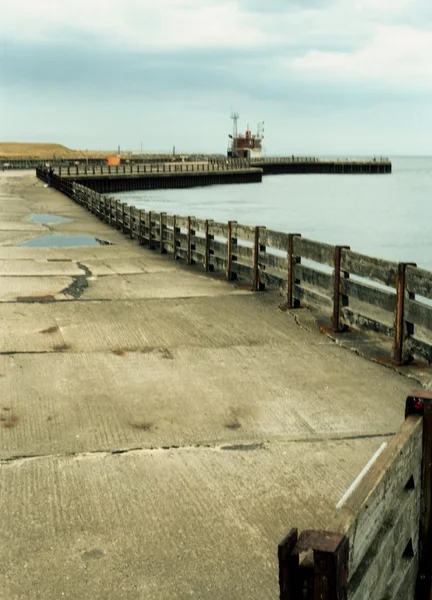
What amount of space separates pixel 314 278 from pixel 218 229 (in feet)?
15.2

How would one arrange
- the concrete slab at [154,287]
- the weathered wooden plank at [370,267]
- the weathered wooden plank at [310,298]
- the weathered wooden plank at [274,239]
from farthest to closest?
1. the concrete slab at [154,287]
2. the weathered wooden plank at [274,239]
3. the weathered wooden plank at [310,298]
4. the weathered wooden plank at [370,267]

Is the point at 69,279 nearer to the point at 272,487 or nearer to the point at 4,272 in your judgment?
the point at 4,272

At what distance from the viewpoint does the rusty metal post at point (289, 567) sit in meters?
2.48

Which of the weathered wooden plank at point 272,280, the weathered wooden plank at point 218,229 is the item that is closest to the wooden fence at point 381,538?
the weathered wooden plank at point 272,280

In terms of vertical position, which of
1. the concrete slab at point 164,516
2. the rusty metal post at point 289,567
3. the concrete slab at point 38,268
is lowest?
the concrete slab at point 164,516

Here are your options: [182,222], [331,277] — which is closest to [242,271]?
[182,222]

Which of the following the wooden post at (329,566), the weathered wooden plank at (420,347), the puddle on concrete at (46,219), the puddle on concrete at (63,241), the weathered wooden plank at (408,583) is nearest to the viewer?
the wooden post at (329,566)

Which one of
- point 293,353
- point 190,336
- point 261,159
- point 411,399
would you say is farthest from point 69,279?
point 261,159

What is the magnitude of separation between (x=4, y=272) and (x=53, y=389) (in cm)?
870

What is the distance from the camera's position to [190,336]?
9.60 meters

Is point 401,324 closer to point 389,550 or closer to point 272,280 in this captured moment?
point 272,280

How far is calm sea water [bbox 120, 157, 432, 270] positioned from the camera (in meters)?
57.9

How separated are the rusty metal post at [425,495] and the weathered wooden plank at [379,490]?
0.04 metres

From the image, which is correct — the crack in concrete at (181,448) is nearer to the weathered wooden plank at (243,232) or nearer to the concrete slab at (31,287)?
the concrete slab at (31,287)
